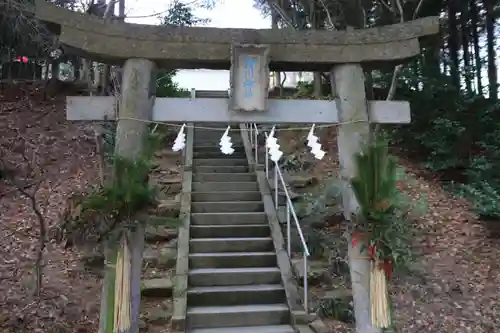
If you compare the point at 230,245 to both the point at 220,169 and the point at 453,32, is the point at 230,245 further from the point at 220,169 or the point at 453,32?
the point at 453,32

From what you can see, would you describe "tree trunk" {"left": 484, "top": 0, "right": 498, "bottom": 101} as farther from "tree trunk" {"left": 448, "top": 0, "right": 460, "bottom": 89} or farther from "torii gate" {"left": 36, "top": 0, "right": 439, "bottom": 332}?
"torii gate" {"left": 36, "top": 0, "right": 439, "bottom": 332}

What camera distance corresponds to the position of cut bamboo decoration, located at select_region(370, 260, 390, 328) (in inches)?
152

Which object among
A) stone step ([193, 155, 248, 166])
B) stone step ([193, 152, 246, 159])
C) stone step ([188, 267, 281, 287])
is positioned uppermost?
stone step ([193, 152, 246, 159])

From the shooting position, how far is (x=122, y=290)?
12.4 feet

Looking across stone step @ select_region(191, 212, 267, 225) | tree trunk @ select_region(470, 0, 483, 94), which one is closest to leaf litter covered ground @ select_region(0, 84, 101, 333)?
stone step @ select_region(191, 212, 267, 225)

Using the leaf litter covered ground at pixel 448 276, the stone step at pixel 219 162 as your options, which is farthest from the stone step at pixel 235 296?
the stone step at pixel 219 162

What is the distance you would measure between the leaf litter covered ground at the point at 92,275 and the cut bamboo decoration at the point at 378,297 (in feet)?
4.10

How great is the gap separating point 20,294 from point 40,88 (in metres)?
8.18

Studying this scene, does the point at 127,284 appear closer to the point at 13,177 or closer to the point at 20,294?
the point at 20,294

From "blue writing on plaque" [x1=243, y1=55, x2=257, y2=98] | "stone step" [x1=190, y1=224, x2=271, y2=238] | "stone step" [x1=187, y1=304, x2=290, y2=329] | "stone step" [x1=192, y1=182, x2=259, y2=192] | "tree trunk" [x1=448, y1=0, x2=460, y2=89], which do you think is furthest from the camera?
"tree trunk" [x1=448, y1=0, x2=460, y2=89]

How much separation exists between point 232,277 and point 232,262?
0.33 m

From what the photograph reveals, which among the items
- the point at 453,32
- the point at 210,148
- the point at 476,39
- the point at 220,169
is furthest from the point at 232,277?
the point at 476,39

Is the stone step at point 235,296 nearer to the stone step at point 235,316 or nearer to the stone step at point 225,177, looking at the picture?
the stone step at point 235,316

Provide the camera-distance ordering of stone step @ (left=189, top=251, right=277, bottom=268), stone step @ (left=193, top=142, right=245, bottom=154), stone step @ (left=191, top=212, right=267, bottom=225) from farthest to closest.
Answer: stone step @ (left=193, top=142, right=245, bottom=154)
stone step @ (left=191, top=212, right=267, bottom=225)
stone step @ (left=189, top=251, right=277, bottom=268)
